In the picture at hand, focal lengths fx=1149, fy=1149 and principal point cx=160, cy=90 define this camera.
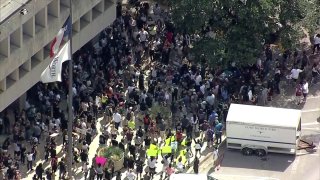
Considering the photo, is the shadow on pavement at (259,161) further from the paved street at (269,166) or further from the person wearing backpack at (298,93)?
the person wearing backpack at (298,93)

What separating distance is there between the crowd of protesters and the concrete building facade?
209cm

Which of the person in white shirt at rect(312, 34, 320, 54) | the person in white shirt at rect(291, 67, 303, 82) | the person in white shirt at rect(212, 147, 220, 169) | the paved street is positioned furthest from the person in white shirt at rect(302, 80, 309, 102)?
the person in white shirt at rect(212, 147, 220, 169)

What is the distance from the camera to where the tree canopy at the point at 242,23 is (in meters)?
67.8

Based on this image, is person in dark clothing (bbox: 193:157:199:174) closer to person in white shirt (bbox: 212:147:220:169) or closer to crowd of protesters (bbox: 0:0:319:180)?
crowd of protesters (bbox: 0:0:319:180)

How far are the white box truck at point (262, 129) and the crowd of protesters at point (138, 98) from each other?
1471 millimetres

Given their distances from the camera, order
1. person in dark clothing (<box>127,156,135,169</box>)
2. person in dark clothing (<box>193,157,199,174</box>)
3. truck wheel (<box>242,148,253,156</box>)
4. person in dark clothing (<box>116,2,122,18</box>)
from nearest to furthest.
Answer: person in dark clothing (<box>127,156,135,169</box>), person in dark clothing (<box>193,157,199,174</box>), truck wheel (<box>242,148,253,156</box>), person in dark clothing (<box>116,2,122,18</box>)

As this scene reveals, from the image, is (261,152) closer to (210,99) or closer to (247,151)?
(247,151)

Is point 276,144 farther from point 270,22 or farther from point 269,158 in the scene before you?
point 270,22

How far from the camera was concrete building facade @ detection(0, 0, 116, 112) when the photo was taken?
202 ft

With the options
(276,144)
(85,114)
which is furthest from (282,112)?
(85,114)

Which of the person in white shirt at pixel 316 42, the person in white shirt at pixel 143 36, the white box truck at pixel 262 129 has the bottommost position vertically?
the white box truck at pixel 262 129

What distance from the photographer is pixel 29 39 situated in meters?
63.3

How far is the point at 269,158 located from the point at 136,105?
8571mm

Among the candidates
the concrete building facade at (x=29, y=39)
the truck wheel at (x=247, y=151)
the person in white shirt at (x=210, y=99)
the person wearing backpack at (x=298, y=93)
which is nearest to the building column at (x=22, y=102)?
the concrete building facade at (x=29, y=39)
